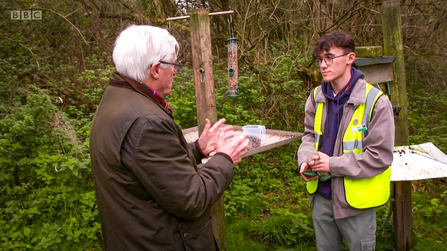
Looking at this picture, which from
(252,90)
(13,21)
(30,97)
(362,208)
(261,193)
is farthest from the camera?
(13,21)

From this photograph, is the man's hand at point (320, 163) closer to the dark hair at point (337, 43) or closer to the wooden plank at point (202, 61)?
the dark hair at point (337, 43)

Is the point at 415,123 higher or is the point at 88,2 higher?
the point at 88,2

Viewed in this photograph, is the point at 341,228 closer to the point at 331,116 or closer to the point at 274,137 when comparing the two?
the point at 331,116

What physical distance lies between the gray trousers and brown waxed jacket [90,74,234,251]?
3.38 ft

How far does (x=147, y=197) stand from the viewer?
63.2 inches

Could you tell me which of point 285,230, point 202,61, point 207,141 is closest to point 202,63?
point 202,61

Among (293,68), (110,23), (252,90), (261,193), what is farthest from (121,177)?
(110,23)

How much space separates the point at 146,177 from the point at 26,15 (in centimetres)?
629

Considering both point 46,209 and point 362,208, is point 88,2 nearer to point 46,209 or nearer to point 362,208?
point 46,209

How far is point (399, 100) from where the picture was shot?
3189mm

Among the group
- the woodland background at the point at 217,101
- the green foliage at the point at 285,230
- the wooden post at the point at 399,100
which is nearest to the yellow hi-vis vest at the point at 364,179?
the wooden post at the point at 399,100

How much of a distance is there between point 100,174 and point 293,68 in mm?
5283

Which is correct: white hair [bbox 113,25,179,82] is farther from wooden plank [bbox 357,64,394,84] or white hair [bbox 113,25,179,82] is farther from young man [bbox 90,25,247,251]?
wooden plank [bbox 357,64,394,84]

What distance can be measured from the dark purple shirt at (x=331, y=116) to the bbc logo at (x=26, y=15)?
5.92 metres
